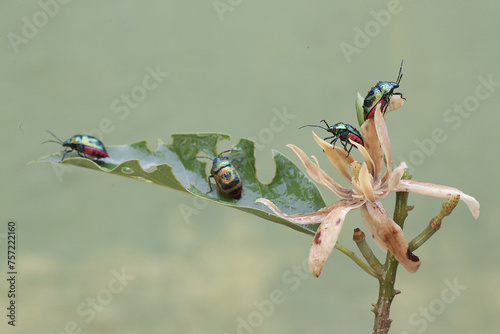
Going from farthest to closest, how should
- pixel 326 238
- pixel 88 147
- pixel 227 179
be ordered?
pixel 88 147
pixel 227 179
pixel 326 238

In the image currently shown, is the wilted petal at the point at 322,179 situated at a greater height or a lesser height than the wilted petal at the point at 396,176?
lesser

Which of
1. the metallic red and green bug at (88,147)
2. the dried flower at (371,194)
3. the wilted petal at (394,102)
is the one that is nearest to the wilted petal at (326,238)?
the dried flower at (371,194)

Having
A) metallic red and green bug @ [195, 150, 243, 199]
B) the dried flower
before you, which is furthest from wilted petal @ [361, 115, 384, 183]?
metallic red and green bug @ [195, 150, 243, 199]

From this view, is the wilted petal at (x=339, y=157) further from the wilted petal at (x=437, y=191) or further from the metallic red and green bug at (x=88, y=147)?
the metallic red and green bug at (x=88, y=147)

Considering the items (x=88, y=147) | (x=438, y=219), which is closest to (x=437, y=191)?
(x=438, y=219)

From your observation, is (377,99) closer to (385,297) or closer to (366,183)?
(366,183)
